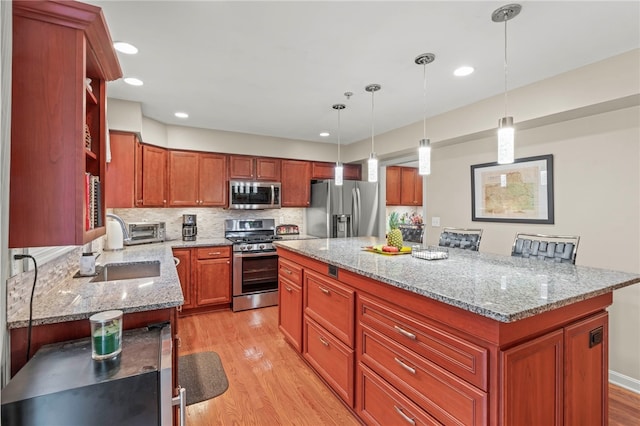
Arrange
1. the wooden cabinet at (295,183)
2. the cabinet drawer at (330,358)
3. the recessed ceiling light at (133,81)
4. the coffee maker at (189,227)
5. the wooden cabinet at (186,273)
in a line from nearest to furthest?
1. the cabinet drawer at (330,358)
2. the recessed ceiling light at (133,81)
3. the wooden cabinet at (186,273)
4. the coffee maker at (189,227)
5. the wooden cabinet at (295,183)

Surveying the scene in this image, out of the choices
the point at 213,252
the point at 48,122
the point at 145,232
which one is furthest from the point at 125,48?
the point at 213,252

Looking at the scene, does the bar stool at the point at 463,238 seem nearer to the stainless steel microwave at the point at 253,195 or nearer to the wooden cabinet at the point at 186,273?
the stainless steel microwave at the point at 253,195

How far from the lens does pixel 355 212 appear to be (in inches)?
189

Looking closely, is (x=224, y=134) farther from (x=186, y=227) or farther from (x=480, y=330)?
(x=480, y=330)

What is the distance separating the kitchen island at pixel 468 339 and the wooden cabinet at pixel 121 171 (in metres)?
2.47

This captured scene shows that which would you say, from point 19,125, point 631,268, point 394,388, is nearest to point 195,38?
point 19,125

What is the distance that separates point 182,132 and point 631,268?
4.76 metres

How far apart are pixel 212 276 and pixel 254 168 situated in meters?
1.64

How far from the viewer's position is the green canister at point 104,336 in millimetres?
1135

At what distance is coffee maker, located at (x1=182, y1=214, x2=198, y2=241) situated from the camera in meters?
4.18

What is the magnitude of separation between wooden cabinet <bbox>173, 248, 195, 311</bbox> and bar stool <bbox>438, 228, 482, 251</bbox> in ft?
9.52

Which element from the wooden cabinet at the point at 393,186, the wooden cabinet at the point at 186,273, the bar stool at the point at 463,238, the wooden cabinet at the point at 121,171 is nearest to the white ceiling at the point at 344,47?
the wooden cabinet at the point at 121,171

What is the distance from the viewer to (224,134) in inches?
171

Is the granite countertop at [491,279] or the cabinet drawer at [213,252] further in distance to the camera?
the cabinet drawer at [213,252]
